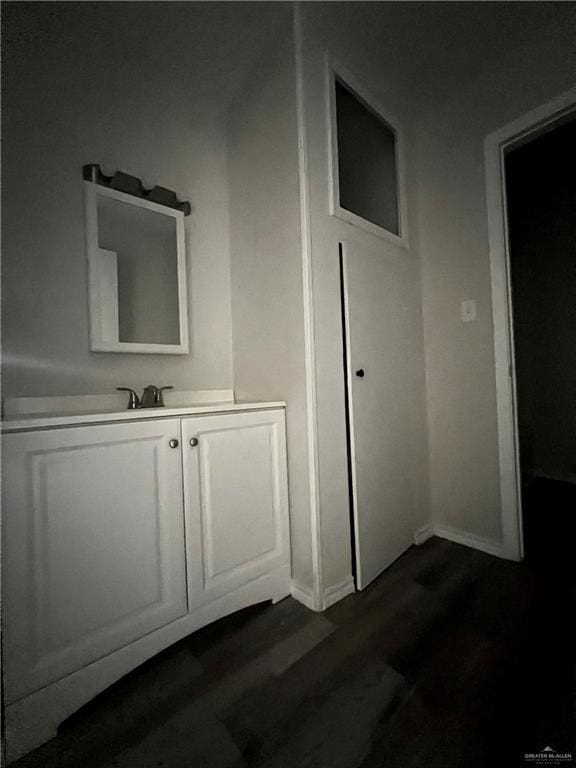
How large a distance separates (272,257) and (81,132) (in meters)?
0.97

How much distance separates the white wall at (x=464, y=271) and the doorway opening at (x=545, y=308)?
1113mm

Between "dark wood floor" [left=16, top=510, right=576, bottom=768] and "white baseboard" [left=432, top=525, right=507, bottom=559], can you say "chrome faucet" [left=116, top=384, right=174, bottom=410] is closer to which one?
"dark wood floor" [left=16, top=510, right=576, bottom=768]

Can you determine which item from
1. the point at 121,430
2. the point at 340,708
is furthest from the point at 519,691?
the point at 121,430

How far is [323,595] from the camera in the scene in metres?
1.21

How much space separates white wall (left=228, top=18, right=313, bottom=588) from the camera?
1.27 metres

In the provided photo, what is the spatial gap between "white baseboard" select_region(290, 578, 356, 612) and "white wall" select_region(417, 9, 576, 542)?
2.68ft

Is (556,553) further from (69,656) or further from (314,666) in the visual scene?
(69,656)

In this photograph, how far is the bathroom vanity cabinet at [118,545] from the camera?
2.48 feet

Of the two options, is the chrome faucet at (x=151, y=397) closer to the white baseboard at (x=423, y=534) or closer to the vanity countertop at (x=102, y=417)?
the vanity countertop at (x=102, y=417)

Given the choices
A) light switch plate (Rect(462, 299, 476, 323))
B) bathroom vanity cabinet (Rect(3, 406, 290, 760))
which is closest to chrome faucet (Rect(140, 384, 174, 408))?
bathroom vanity cabinet (Rect(3, 406, 290, 760))

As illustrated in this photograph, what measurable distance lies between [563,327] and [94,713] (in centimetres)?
373

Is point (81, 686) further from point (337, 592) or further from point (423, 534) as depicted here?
point (423, 534)

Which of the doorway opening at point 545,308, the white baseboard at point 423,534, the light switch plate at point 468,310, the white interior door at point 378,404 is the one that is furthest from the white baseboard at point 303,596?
the doorway opening at point 545,308

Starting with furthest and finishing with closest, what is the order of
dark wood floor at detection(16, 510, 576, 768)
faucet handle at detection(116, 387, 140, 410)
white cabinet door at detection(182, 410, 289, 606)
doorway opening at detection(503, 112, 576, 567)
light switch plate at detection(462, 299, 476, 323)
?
doorway opening at detection(503, 112, 576, 567), light switch plate at detection(462, 299, 476, 323), faucet handle at detection(116, 387, 140, 410), white cabinet door at detection(182, 410, 289, 606), dark wood floor at detection(16, 510, 576, 768)
